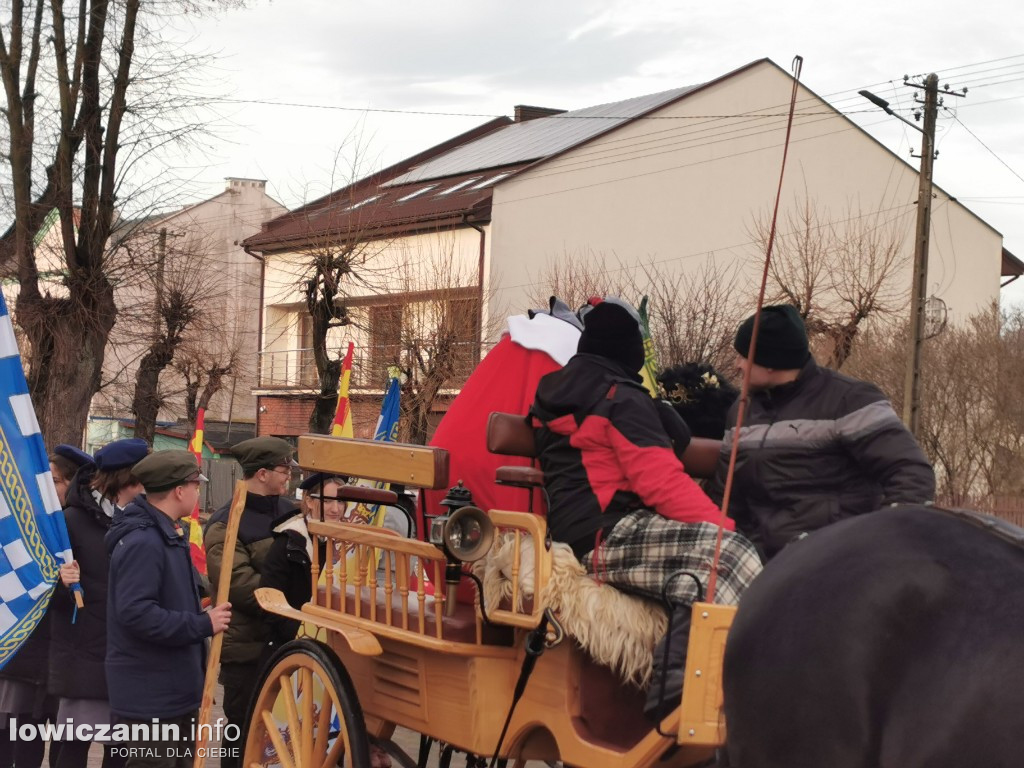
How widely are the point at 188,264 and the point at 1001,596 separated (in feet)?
62.7

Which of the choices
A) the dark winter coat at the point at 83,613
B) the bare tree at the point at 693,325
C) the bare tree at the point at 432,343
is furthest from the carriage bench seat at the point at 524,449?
the bare tree at the point at 432,343

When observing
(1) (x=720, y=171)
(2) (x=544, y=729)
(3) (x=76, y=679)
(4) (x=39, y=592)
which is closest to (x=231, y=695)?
(3) (x=76, y=679)

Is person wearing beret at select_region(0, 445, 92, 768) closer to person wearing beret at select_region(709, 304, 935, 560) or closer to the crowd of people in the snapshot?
the crowd of people

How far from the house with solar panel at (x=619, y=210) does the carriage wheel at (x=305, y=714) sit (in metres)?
17.8

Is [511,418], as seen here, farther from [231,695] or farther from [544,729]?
[231,695]

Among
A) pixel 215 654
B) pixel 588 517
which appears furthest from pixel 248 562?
pixel 588 517

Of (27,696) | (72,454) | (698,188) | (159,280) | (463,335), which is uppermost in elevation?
(698,188)

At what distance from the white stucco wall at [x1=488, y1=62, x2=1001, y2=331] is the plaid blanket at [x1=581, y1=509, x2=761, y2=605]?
841 inches

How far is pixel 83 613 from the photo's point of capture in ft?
17.0

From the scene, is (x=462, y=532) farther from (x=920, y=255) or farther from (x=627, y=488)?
(x=920, y=255)

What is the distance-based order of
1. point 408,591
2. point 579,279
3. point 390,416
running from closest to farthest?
point 408,591 → point 390,416 → point 579,279

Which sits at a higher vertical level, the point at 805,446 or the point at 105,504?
the point at 805,446

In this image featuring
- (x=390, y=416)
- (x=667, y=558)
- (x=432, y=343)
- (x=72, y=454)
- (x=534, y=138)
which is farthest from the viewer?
(x=534, y=138)

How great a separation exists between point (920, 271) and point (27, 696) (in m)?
15.8
